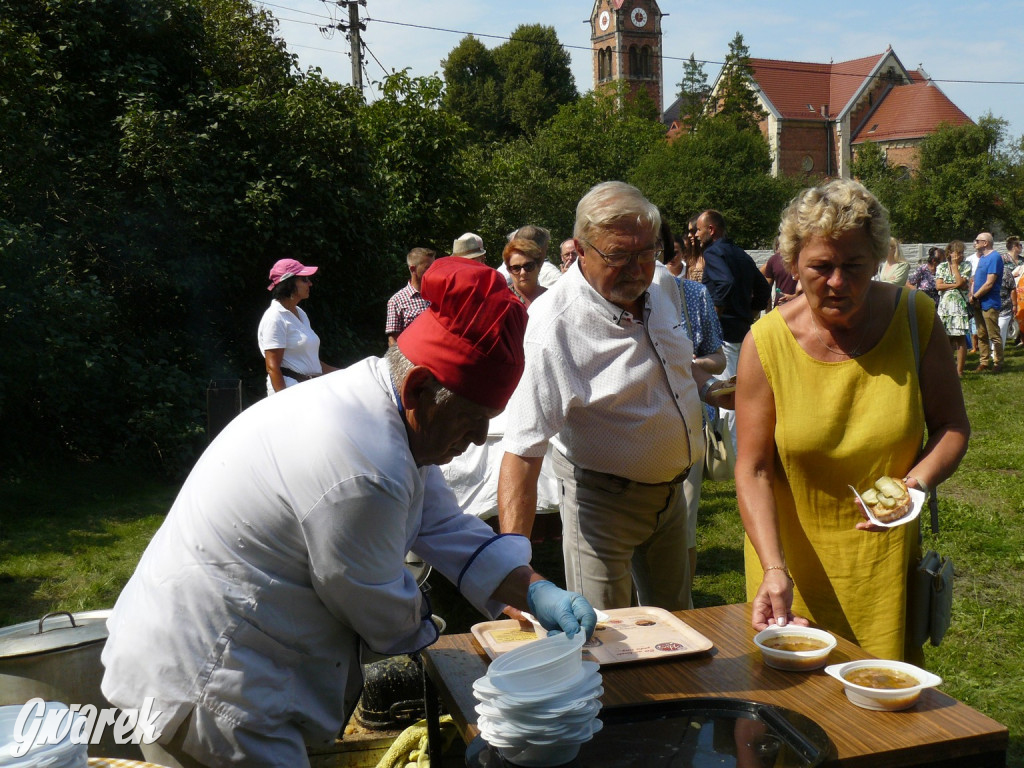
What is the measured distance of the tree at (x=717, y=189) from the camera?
4241 centimetres

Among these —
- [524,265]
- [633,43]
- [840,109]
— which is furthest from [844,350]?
[633,43]

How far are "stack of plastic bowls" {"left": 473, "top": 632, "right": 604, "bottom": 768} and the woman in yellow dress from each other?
768 millimetres

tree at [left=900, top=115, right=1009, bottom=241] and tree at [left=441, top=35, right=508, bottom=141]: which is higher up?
tree at [left=441, top=35, right=508, bottom=141]

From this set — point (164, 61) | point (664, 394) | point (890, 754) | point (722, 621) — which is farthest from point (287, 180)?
point (890, 754)

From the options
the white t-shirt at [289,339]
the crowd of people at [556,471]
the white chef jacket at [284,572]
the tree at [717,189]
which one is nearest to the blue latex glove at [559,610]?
the crowd of people at [556,471]

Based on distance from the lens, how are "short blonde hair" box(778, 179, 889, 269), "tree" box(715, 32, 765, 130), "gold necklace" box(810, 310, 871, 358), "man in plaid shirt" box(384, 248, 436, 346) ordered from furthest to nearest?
"tree" box(715, 32, 765, 130) → "man in plaid shirt" box(384, 248, 436, 346) → "gold necklace" box(810, 310, 871, 358) → "short blonde hair" box(778, 179, 889, 269)

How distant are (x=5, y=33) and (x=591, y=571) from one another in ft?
26.0

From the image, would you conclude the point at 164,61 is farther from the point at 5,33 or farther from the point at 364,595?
the point at 364,595

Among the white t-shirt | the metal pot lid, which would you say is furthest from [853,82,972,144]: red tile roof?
the metal pot lid

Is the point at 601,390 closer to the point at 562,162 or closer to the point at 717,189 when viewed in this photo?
the point at 562,162

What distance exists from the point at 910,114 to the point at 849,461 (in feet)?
239

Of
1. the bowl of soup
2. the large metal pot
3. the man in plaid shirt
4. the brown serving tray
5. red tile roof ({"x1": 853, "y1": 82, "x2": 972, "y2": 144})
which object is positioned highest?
red tile roof ({"x1": 853, "y1": 82, "x2": 972, "y2": 144})

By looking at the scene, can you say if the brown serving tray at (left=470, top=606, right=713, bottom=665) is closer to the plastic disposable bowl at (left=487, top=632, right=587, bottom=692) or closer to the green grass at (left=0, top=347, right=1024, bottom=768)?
the plastic disposable bowl at (left=487, top=632, right=587, bottom=692)

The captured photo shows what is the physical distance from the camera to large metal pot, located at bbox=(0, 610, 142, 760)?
8.25 ft
